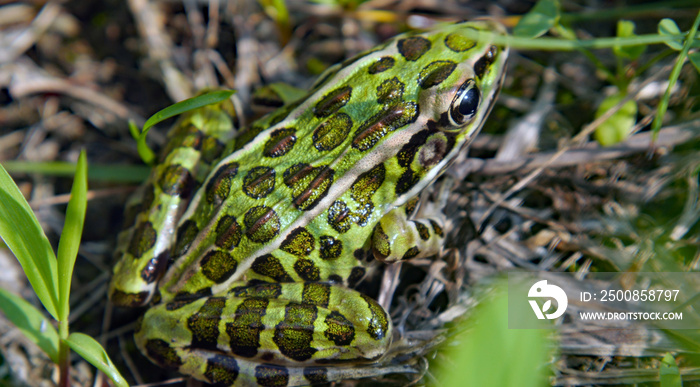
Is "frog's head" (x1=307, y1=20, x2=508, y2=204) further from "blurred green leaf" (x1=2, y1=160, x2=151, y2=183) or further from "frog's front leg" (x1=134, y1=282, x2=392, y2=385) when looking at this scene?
"blurred green leaf" (x1=2, y1=160, x2=151, y2=183)

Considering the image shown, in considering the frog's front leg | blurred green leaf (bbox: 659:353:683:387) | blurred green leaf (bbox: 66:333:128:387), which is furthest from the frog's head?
blurred green leaf (bbox: 66:333:128:387)

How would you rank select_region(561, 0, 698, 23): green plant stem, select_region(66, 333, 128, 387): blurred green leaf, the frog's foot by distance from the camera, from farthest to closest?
select_region(561, 0, 698, 23): green plant stem, the frog's foot, select_region(66, 333, 128, 387): blurred green leaf

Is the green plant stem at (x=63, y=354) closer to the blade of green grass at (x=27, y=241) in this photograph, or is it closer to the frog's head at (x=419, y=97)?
the blade of green grass at (x=27, y=241)

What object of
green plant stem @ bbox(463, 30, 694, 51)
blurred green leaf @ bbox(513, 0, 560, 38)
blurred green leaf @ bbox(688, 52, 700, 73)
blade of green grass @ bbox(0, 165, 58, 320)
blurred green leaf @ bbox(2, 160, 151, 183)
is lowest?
blade of green grass @ bbox(0, 165, 58, 320)

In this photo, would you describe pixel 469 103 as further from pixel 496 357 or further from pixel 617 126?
pixel 496 357

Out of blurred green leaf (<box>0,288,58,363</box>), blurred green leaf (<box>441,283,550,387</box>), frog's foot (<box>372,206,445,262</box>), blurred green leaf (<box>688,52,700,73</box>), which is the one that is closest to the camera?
blurred green leaf (<box>441,283,550,387</box>)

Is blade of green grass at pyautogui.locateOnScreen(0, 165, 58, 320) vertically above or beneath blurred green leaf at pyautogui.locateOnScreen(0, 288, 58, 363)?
above
